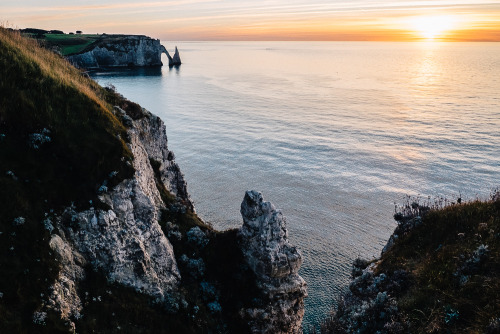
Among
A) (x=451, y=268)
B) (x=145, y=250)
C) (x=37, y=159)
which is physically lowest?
(x=451, y=268)

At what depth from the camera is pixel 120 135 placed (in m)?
22.2

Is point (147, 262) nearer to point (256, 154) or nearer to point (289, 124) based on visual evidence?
point (256, 154)

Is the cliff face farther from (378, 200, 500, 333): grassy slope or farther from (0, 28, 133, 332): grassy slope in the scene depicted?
(378, 200, 500, 333): grassy slope

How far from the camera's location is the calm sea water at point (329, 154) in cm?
4188

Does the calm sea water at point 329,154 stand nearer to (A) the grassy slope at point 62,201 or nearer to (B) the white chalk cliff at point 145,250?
(B) the white chalk cliff at point 145,250

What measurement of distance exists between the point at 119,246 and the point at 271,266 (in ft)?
29.4

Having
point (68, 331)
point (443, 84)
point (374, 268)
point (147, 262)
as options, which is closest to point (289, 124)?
point (374, 268)

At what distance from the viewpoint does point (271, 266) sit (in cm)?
2197

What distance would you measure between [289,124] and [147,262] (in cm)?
7259

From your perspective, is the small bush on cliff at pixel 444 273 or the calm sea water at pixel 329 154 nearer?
the small bush on cliff at pixel 444 273

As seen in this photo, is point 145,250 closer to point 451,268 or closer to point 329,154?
point 451,268

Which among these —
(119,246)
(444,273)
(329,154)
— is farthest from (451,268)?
(329,154)

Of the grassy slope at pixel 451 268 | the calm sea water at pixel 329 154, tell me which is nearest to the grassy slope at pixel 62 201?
the grassy slope at pixel 451 268

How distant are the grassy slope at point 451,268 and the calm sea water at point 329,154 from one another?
10.2 m
